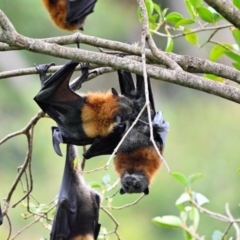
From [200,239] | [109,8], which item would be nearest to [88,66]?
[200,239]

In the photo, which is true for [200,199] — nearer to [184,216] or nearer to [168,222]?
[184,216]

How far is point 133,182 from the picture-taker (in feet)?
14.7

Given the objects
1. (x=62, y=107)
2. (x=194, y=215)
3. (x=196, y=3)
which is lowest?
(x=194, y=215)

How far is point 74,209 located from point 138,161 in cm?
81

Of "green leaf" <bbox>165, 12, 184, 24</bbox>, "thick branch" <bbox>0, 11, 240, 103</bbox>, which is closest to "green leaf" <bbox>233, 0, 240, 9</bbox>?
"thick branch" <bbox>0, 11, 240, 103</bbox>

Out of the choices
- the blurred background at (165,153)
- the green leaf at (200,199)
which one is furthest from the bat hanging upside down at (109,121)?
the blurred background at (165,153)

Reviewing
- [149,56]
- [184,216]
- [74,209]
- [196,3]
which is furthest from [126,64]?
[74,209]

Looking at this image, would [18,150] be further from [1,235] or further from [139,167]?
[139,167]

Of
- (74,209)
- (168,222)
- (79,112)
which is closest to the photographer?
(168,222)

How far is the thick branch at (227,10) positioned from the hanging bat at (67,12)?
5.65 ft

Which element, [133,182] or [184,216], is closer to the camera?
[184,216]

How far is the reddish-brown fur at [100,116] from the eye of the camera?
14.3ft

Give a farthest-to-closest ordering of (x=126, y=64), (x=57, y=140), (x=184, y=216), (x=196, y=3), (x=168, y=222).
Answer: (x=57, y=140) → (x=184, y=216) → (x=168, y=222) → (x=196, y=3) → (x=126, y=64)

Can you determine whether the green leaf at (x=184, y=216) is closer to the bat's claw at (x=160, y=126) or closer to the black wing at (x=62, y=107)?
the bat's claw at (x=160, y=126)
